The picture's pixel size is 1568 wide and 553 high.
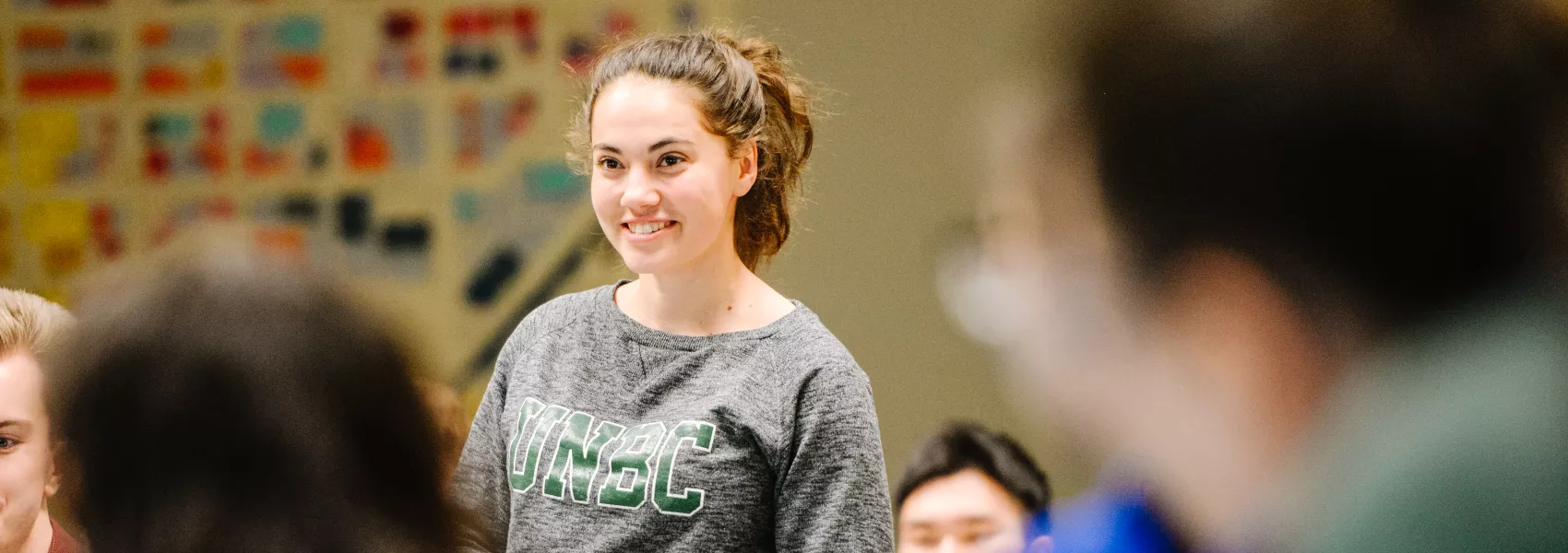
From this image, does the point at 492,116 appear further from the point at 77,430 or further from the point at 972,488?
the point at 77,430

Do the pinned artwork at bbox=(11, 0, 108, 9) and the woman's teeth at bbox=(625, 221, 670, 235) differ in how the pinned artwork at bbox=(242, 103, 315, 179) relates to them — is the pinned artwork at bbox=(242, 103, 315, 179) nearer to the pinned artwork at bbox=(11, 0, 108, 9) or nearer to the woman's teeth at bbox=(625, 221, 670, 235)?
the pinned artwork at bbox=(11, 0, 108, 9)

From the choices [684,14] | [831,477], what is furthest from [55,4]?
[831,477]

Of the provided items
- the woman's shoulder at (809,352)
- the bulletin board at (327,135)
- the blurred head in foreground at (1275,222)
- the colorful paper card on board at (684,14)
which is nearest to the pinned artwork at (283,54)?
the bulletin board at (327,135)

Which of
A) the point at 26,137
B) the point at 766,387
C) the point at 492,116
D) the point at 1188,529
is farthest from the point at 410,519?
the point at 26,137

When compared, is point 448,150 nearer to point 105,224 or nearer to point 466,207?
point 466,207

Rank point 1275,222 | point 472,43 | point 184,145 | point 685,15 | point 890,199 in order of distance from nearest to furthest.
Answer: point 1275,222
point 890,199
point 685,15
point 472,43
point 184,145

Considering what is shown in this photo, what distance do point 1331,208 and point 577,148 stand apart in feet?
4.45

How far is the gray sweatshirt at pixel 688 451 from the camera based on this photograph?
58.3 inches

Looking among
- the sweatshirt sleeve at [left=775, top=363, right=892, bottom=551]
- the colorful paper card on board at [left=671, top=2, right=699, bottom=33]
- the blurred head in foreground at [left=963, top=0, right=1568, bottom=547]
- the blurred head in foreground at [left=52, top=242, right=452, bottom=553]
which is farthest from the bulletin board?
the blurred head in foreground at [left=963, top=0, right=1568, bottom=547]

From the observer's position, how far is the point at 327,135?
3.46m

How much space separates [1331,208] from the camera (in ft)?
1.41

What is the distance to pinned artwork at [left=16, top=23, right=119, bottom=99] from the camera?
139 inches

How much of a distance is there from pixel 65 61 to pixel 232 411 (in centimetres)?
322

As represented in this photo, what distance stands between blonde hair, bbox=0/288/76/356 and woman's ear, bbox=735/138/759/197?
93 cm
